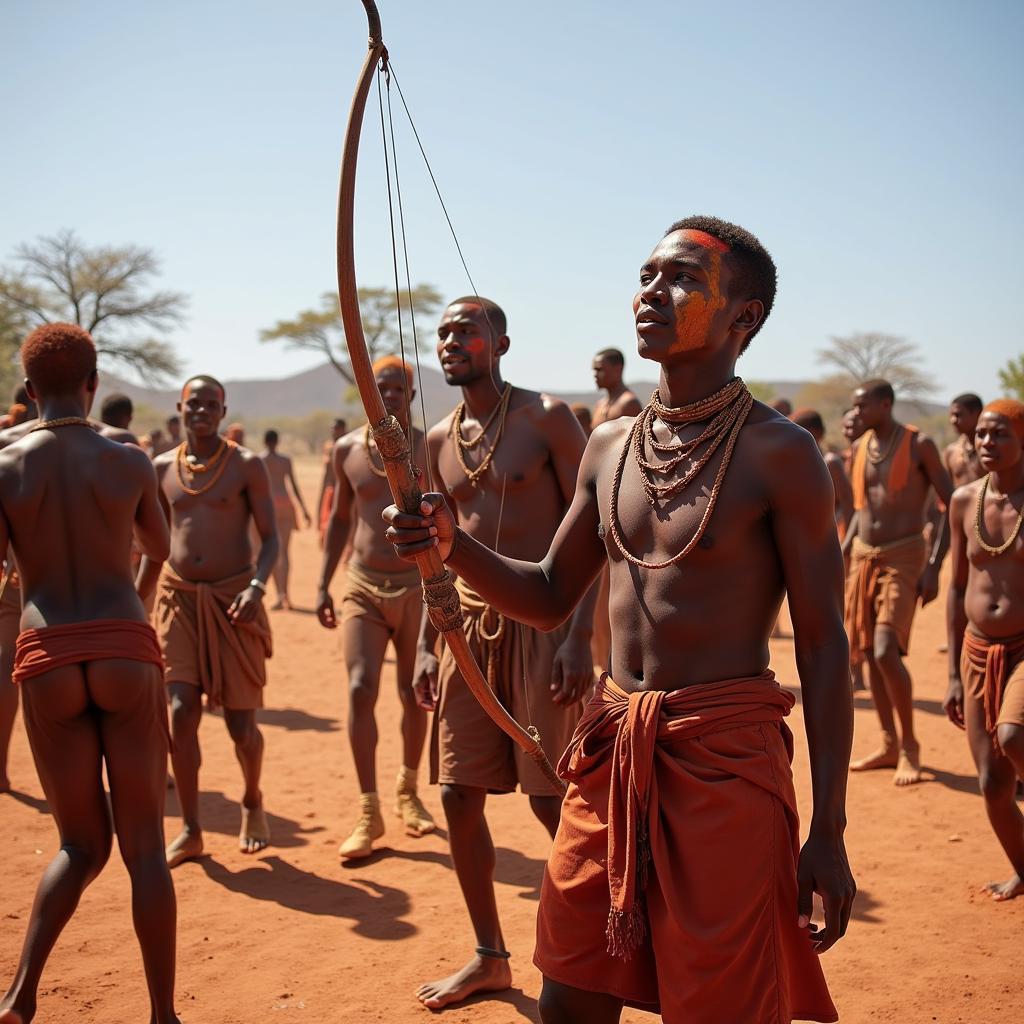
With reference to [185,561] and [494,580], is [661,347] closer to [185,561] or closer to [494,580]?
[494,580]

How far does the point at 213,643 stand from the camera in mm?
6004

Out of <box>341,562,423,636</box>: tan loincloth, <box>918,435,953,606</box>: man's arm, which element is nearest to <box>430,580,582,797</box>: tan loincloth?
<box>341,562,423,636</box>: tan loincloth

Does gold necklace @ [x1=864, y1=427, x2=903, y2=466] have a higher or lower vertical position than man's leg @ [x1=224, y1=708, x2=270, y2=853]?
higher

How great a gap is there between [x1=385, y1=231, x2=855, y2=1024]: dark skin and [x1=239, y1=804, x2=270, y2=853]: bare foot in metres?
3.70

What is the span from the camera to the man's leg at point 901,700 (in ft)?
23.7

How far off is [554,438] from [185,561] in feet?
8.62

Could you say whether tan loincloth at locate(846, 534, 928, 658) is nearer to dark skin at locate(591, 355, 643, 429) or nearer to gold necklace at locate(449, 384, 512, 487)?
dark skin at locate(591, 355, 643, 429)

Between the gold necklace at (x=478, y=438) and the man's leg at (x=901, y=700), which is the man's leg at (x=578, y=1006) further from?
the man's leg at (x=901, y=700)

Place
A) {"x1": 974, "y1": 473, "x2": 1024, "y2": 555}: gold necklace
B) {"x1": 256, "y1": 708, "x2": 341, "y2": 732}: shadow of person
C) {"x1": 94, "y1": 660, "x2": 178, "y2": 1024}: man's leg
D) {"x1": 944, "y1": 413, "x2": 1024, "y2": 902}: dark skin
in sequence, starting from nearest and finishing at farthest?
1. {"x1": 94, "y1": 660, "x2": 178, "y2": 1024}: man's leg
2. {"x1": 944, "y1": 413, "x2": 1024, "y2": 902}: dark skin
3. {"x1": 974, "y1": 473, "x2": 1024, "y2": 555}: gold necklace
4. {"x1": 256, "y1": 708, "x2": 341, "y2": 732}: shadow of person

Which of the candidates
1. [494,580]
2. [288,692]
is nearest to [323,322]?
[288,692]

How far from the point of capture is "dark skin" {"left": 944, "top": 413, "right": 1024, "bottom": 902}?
5.07 meters

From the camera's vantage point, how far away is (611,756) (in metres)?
2.75

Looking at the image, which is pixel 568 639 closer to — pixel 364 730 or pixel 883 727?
pixel 364 730

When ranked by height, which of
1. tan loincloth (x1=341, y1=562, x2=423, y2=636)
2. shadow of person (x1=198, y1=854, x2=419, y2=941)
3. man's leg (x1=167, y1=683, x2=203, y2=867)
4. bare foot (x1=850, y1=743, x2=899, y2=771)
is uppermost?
tan loincloth (x1=341, y1=562, x2=423, y2=636)
